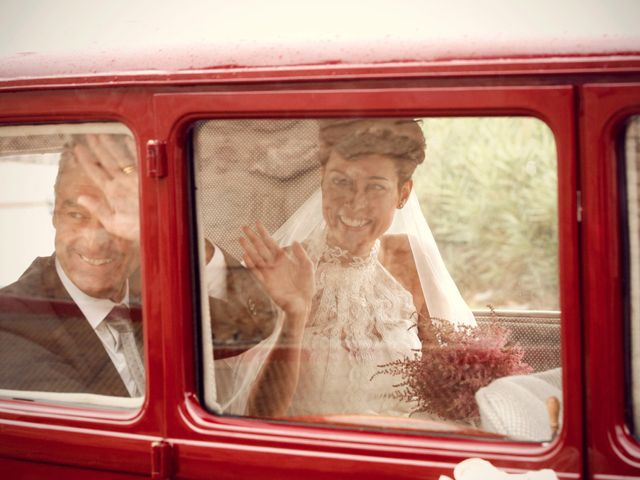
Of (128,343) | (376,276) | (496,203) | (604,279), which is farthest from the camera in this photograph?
(128,343)

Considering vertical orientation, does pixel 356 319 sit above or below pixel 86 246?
below

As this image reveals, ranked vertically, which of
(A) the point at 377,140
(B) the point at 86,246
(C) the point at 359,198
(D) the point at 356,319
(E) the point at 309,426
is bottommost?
(E) the point at 309,426

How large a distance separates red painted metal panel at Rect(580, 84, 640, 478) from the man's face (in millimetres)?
1276

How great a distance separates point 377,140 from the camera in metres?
2.30

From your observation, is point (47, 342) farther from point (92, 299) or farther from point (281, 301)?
point (281, 301)

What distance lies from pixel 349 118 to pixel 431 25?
1.05 feet

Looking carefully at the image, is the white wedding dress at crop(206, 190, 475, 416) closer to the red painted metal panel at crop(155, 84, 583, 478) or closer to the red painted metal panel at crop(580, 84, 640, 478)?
the red painted metal panel at crop(155, 84, 583, 478)

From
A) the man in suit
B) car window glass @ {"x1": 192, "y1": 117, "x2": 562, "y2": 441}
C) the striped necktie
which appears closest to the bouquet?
car window glass @ {"x1": 192, "y1": 117, "x2": 562, "y2": 441}

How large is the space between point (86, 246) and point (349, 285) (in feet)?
2.70

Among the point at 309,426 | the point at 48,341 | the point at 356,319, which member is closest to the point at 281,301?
the point at 356,319

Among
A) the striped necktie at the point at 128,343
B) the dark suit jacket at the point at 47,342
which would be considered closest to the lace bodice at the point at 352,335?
the striped necktie at the point at 128,343

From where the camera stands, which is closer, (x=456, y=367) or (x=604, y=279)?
(x=604, y=279)

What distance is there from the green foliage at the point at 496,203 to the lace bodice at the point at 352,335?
0.21 meters

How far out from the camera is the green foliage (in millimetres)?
2125
